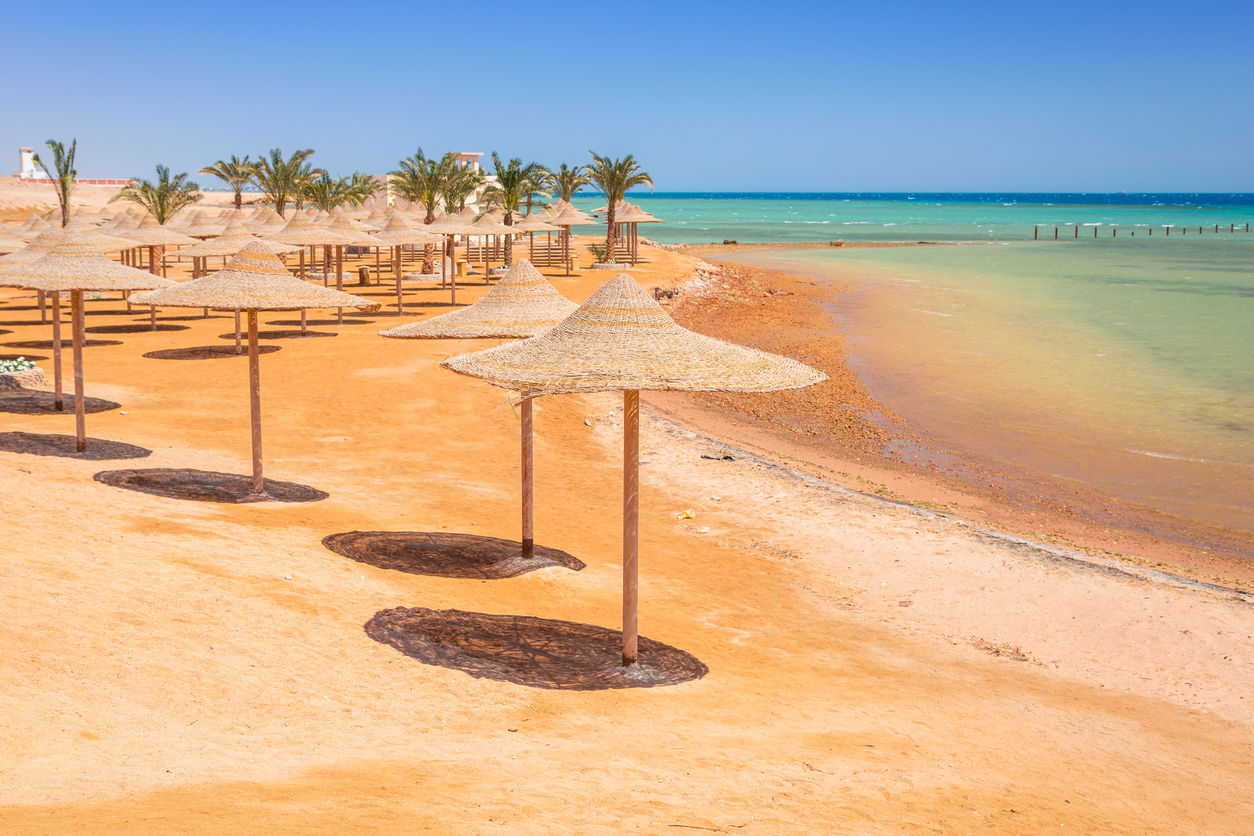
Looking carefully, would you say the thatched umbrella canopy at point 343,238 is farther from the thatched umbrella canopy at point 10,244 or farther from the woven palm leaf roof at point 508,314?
the woven palm leaf roof at point 508,314

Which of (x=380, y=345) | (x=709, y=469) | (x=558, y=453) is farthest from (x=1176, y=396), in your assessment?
(x=380, y=345)

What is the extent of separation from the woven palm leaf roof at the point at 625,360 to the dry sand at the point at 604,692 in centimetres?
227

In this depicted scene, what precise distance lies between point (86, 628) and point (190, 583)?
1147mm

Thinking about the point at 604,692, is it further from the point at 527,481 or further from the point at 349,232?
the point at 349,232

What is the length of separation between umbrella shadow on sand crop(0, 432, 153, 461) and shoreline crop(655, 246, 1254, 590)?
353 inches

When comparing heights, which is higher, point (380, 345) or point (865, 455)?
point (380, 345)

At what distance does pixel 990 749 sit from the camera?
6809mm

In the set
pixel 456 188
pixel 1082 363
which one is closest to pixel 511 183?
pixel 456 188

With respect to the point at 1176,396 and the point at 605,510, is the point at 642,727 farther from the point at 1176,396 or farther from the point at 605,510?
the point at 1176,396

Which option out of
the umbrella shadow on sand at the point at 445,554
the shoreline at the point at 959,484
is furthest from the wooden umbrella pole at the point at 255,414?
the shoreline at the point at 959,484

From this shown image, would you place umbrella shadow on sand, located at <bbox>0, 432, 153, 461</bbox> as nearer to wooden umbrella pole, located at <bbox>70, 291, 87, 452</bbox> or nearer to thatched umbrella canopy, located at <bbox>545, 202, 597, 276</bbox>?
wooden umbrella pole, located at <bbox>70, 291, 87, 452</bbox>

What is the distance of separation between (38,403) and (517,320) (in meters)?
9.85

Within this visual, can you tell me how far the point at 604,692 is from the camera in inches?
288

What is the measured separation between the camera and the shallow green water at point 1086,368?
16.4m
